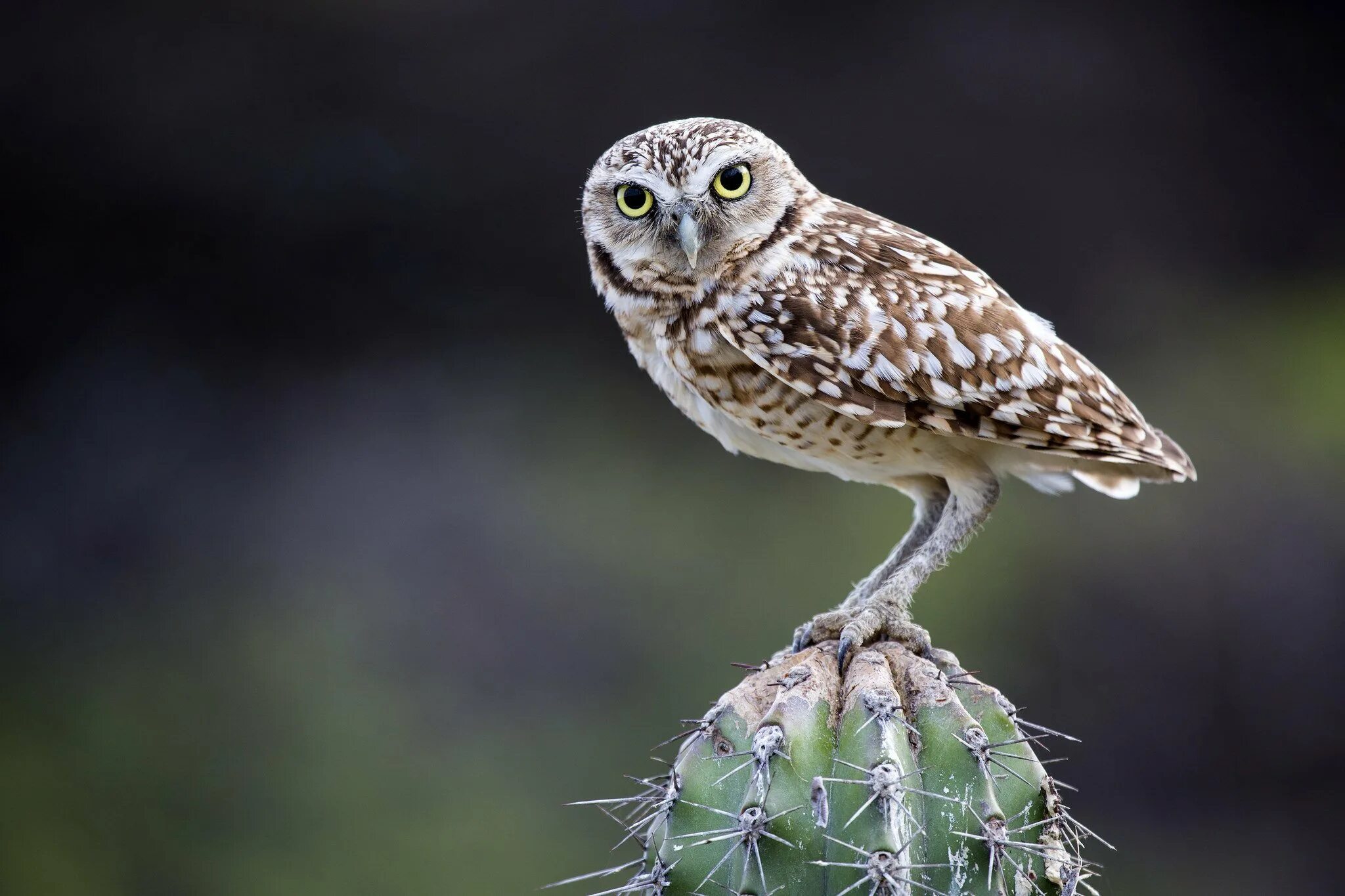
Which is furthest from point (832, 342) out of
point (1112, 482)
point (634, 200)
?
point (1112, 482)

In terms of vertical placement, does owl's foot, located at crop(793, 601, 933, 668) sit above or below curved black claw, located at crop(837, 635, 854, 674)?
above

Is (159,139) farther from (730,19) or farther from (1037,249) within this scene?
(1037,249)

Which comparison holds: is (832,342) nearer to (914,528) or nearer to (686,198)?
(686,198)

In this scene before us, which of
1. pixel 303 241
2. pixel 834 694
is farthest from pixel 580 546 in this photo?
pixel 834 694

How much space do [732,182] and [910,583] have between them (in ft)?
2.86

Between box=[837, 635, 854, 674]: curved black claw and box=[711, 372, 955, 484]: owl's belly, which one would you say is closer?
box=[837, 635, 854, 674]: curved black claw

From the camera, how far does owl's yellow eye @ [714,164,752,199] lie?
228 cm

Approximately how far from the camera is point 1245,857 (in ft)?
16.2

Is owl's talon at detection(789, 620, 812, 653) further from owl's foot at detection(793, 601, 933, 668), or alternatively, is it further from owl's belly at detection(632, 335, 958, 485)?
owl's belly at detection(632, 335, 958, 485)

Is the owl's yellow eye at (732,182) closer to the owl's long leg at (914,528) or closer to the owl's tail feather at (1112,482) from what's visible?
the owl's long leg at (914,528)

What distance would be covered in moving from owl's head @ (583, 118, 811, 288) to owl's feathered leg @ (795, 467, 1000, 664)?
693 mm

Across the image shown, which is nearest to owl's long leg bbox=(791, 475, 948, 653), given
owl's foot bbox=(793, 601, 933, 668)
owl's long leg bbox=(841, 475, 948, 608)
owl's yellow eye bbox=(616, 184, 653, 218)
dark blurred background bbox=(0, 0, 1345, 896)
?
owl's long leg bbox=(841, 475, 948, 608)

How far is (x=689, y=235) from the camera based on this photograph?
2260 millimetres

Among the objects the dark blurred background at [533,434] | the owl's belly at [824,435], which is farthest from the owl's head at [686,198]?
the dark blurred background at [533,434]
